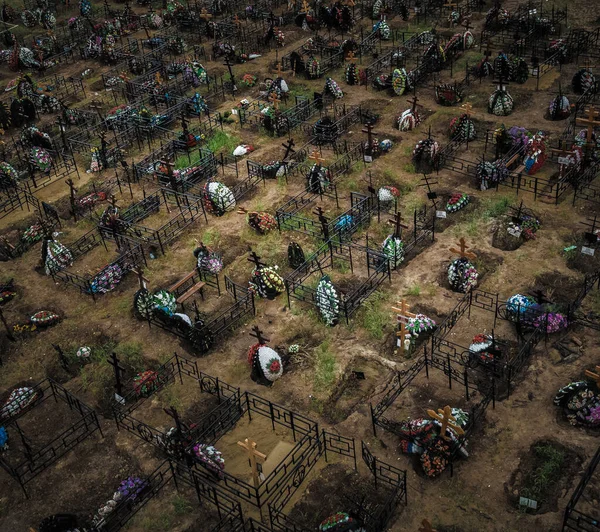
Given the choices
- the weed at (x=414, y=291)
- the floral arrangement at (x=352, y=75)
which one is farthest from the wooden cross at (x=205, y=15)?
the weed at (x=414, y=291)

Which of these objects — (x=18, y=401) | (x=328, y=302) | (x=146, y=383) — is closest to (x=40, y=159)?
(x=18, y=401)

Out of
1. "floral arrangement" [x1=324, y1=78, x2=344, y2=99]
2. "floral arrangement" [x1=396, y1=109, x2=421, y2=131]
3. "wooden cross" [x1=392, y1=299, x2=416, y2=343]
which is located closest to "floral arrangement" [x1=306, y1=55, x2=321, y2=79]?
"floral arrangement" [x1=324, y1=78, x2=344, y2=99]

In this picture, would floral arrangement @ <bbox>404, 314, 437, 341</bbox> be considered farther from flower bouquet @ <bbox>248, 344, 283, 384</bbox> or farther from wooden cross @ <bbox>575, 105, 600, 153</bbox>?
wooden cross @ <bbox>575, 105, 600, 153</bbox>

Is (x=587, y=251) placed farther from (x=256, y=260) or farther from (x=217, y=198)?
(x=217, y=198)

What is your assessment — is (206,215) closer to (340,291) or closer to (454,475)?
(340,291)

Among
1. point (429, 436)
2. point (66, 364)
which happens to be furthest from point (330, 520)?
point (66, 364)
